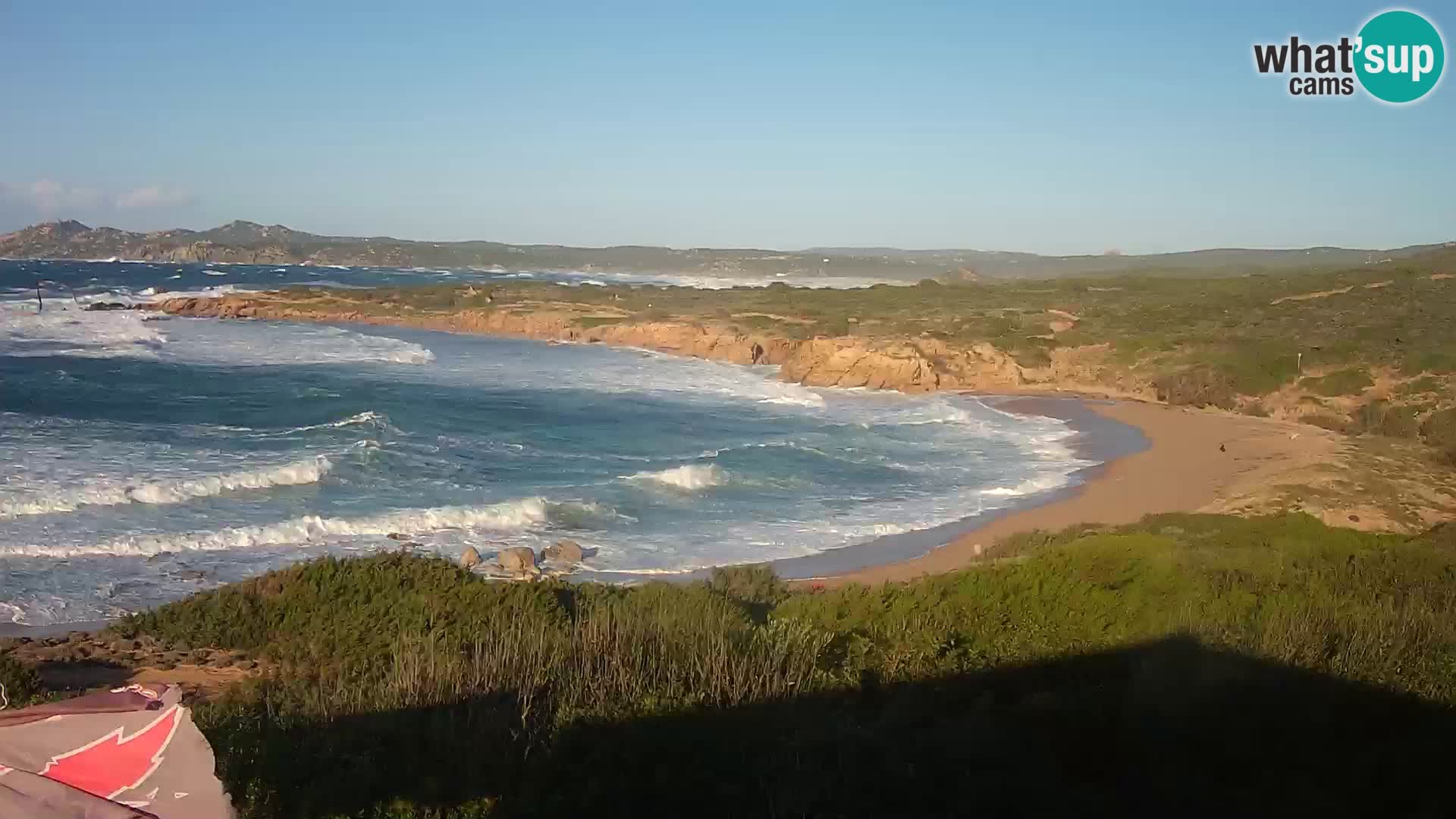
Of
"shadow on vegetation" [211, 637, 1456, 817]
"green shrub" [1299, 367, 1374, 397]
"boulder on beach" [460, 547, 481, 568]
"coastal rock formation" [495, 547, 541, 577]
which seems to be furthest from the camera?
"green shrub" [1299, 367, 1374, 397]

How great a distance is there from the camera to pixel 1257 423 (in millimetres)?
34000

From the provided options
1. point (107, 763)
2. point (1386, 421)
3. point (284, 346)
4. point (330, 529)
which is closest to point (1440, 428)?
point (1386, 421)

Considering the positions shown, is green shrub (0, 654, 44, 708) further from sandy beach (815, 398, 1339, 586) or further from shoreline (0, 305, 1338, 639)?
sandy beach (815, 398, 1339, 586)

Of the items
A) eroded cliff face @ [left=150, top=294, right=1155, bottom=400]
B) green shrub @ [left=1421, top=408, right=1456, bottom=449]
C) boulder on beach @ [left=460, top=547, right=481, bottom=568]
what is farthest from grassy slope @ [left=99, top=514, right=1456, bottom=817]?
eroded cliff face @ [left=150, top=294, right=1155, bottom=400]

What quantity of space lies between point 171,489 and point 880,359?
31.2 metres

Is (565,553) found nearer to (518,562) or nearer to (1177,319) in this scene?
(518,562)

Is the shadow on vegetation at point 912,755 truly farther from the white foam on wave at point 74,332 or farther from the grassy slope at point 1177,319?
the white foam on wave at point 74,332

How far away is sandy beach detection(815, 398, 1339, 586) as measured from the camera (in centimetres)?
1850

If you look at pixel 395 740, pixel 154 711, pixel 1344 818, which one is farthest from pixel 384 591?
pixel 1344 818

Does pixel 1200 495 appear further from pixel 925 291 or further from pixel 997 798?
pixel 925 291

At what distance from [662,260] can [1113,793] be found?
18367 cm

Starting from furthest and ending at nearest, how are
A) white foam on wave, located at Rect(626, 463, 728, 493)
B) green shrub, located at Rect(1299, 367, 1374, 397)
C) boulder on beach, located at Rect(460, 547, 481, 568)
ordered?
1. green shrub, located at Rect(1299, 367, 1374, 397)
2. white foam on wave, located at Rect(626, 463, 728, 493)
3. boulder on beach, located at Rect(460, 547, 481, 568)

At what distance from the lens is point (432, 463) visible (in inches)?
992

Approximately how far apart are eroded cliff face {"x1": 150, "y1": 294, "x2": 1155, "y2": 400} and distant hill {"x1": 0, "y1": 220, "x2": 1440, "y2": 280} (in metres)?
88.0
